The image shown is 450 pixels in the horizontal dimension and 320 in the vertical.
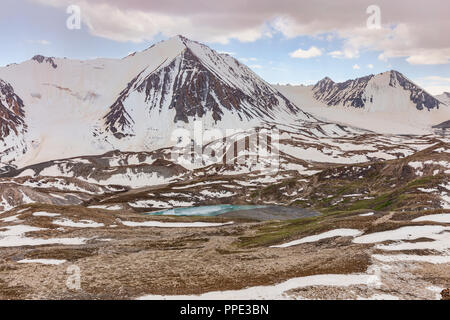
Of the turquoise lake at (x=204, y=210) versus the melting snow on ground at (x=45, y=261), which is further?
the turquoise lake at (x=204, y=210)

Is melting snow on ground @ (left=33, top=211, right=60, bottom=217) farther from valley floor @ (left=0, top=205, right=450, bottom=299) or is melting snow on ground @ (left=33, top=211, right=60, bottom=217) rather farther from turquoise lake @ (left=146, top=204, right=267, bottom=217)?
turquoise lake @ (left=146, top=204, right=267, bottom=217)

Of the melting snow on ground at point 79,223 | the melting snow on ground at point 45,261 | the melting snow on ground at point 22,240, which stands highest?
the melting snow on ground at point 45,261

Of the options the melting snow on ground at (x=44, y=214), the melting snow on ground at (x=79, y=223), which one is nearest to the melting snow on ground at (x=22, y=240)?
the melting snow on ground at (x=79, y=223)

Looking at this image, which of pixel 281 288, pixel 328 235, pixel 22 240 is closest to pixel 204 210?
pixel 22 240

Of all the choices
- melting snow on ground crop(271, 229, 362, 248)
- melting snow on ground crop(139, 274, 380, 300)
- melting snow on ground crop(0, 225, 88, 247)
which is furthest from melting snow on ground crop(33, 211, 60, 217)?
melting snow on ground crop(139, 274, 380, 300)

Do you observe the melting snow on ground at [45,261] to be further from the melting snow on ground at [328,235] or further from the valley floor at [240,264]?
the melting snow on ground at [328,235]

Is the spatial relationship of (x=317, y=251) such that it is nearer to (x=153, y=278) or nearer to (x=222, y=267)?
(x=222, y=267)

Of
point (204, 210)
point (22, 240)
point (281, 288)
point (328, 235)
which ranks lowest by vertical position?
point (204, 210)

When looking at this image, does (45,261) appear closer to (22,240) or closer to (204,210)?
(22,240)
